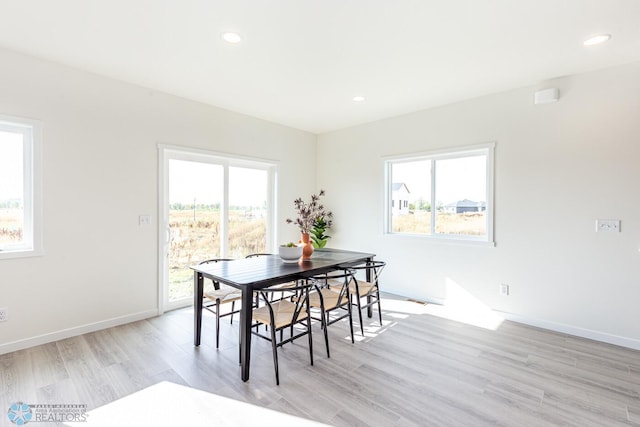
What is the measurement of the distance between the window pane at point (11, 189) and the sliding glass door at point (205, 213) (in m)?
1.24

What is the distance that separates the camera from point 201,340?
10.00ft

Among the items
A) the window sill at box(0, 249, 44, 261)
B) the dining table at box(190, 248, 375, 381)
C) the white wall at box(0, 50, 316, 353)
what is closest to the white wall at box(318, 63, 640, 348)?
the dining table at box(190, 248, 375, 381)

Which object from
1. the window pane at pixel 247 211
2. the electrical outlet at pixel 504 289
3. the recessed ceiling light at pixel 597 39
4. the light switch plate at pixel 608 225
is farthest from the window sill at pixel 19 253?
the light switch plate at pixel 608 225

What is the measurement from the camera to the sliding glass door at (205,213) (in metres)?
3.92

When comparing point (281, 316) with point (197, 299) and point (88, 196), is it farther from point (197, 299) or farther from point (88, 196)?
point (88, 196)

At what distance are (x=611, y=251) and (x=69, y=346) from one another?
537 centimetres

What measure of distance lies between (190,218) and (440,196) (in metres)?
3.48

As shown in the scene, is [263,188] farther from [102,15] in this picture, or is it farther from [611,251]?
[611,251]

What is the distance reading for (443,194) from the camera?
4305mm

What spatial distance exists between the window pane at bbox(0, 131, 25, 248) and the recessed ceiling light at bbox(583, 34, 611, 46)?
16.7ft

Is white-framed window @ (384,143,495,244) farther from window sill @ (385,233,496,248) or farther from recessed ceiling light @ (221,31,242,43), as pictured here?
recessed ceiling light @ (221,31,242,43)

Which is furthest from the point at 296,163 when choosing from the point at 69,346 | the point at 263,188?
the point at 69,346

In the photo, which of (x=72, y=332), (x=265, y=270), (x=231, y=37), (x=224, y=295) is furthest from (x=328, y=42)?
(x=72, y=332)

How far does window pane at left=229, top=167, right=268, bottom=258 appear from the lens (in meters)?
4.65
